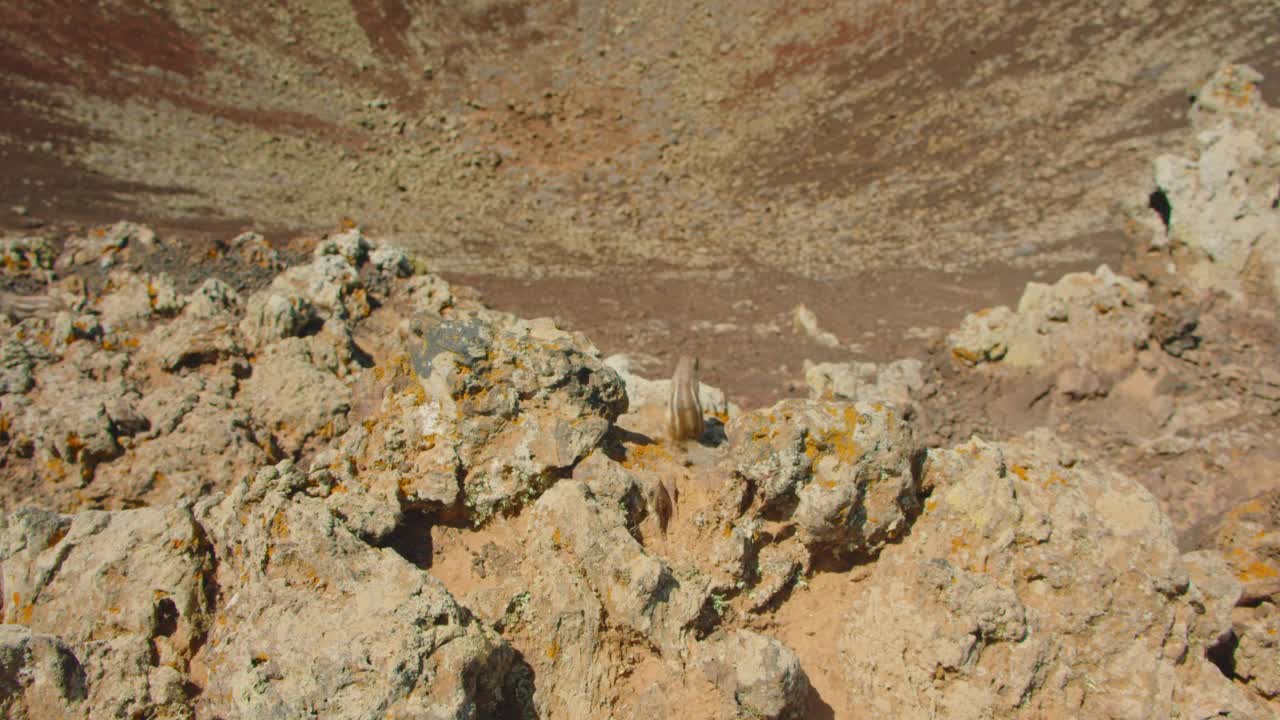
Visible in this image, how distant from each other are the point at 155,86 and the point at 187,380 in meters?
20.1

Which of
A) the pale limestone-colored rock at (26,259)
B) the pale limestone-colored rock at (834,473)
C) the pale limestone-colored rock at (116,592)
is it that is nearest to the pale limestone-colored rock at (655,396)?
the pale limestone-colored rock at (834,473)

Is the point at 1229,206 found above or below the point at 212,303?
below

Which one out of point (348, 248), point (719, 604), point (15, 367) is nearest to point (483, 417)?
point (719, 604)

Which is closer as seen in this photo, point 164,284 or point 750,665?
point 750,665

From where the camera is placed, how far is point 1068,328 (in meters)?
9.68

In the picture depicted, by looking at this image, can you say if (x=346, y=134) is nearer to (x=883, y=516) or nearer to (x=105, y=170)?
(x=105, y=170)

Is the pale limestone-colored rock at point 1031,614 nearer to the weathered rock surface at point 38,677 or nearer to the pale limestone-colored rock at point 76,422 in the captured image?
the weathered rock surface at point 38,677

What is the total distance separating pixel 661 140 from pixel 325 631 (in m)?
20.5

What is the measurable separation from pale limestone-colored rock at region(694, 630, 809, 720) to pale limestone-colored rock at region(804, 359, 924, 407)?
233 inches

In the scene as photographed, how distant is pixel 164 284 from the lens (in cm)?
739

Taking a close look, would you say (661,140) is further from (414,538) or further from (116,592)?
(116,592)

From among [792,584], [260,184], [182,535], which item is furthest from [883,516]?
[260,184]

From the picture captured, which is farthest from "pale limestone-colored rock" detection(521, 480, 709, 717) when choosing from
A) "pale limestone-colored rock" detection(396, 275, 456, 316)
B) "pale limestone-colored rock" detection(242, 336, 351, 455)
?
"pale limestone-colored rock" detection(396, 275, 456, 316)

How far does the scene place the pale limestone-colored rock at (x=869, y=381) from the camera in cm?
936
